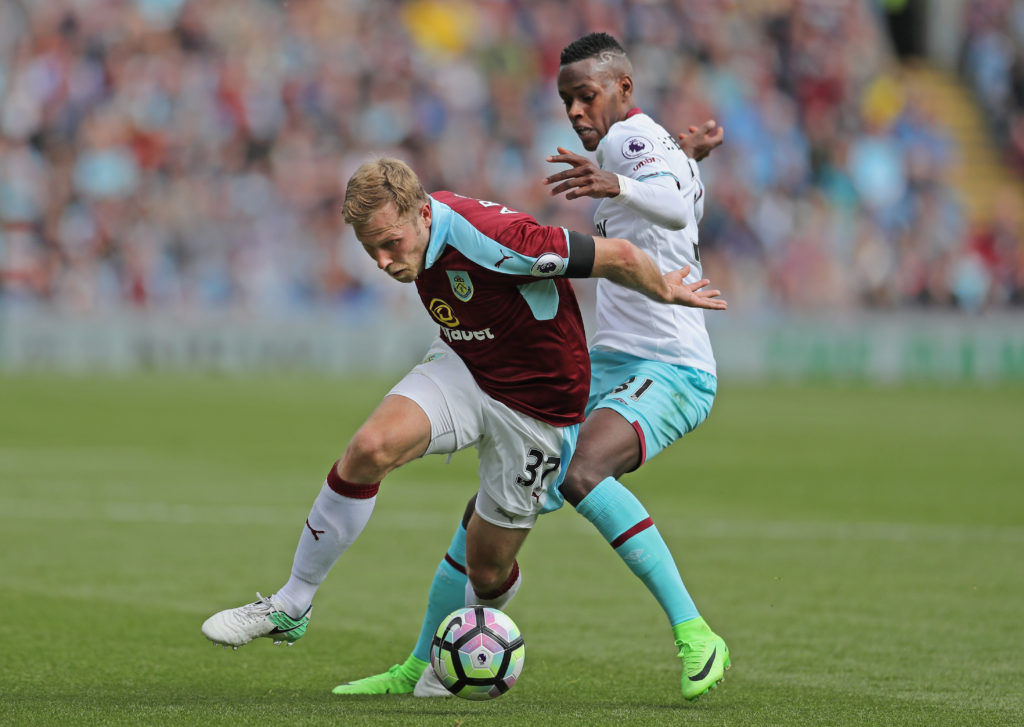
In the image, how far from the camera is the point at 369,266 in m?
22.8

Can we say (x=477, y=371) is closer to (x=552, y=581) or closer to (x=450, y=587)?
(x=450, y=587)

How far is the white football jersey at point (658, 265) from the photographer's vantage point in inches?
239

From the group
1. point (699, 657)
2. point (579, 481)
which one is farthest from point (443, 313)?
point (699, 657)

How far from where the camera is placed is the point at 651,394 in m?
6.10

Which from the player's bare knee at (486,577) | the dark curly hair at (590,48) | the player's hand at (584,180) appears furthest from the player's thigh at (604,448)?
the dark curly hair at (590,48)

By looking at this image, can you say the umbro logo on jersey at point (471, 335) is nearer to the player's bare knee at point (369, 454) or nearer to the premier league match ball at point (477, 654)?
the player's bare knee at point (369, 454)

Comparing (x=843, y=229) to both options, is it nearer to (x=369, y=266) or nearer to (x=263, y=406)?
(x=369, y=266)

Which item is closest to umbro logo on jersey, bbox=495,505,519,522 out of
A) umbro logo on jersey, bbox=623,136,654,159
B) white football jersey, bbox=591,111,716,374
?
white football jersey, bbox=591,111,716,374

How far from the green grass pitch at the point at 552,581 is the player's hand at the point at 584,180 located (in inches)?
71.5

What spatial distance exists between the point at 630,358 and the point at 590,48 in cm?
128

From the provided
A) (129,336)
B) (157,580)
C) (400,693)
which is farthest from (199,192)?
(400,693)

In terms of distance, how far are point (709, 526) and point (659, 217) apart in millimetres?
5203

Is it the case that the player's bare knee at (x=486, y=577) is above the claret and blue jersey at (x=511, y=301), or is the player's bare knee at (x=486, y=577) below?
below

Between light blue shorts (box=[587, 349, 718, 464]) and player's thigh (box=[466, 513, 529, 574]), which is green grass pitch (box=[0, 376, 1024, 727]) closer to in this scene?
player's thigh (box=[466, 513, 529, 574])
